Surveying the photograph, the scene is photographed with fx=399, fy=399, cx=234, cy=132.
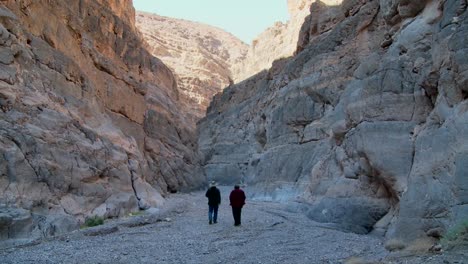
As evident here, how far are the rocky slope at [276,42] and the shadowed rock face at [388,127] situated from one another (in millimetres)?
22808

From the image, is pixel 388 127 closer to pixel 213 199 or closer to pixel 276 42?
pixel 213 199

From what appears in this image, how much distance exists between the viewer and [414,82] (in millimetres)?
11156

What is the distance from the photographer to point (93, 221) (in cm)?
1188

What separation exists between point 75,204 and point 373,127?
920 centimetres

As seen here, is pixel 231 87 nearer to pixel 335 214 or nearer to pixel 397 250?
pixel 335 214

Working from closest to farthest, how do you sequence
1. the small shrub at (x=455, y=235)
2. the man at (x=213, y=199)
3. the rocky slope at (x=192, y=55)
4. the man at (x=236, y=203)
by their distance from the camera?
the small shrub at (x=455, y=235), the man at (x=236, y=203), the man at (x=213, y=199), the rocky slope at (x=192, y=55)

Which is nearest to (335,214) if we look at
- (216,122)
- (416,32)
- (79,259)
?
(416,32)

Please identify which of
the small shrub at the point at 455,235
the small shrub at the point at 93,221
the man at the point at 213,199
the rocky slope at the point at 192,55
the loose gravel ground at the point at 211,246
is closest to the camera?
the small shrub at the point at 455,235

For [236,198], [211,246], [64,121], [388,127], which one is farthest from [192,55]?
[211,246]

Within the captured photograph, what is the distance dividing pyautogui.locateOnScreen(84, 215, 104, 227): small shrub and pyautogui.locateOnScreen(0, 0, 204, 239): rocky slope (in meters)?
0.25

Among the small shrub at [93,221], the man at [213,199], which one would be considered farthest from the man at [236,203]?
the small shrub at [93,221]

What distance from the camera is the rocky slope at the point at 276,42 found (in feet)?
171

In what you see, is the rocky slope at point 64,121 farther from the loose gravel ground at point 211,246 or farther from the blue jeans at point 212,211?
the blue jeans at point 212,211

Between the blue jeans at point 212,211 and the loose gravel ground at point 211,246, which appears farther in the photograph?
the blue jeans at point 212,211
